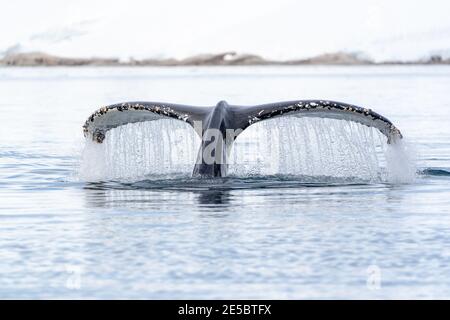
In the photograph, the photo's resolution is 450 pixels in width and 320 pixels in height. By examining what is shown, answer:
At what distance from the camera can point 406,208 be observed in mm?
14789

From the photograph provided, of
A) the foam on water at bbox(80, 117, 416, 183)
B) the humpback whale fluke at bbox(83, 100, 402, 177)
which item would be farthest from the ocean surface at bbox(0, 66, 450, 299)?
the humpback whale fluke at bbox(83, 100, 402, 177)

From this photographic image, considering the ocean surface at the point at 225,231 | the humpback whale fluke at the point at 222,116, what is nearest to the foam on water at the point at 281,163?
the ocean surface at the point at 225,231

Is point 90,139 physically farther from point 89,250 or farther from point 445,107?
point 445,107

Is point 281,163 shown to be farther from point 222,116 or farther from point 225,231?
point 225,231

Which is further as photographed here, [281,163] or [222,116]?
[281,163]

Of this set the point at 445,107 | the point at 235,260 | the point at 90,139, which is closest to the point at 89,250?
the point at 235,260

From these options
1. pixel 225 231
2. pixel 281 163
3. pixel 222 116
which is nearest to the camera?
pixel 225 231

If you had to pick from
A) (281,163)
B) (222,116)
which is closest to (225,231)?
(222,116)

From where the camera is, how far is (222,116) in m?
16.2

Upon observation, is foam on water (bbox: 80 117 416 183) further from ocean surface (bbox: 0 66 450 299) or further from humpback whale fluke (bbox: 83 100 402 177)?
humpback whale fluke (bbox: 83 100 402 177)

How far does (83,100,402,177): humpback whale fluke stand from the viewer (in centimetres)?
1554

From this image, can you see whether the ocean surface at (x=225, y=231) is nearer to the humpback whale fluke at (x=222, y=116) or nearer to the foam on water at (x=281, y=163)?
the foam on water at (x=281, y=163)

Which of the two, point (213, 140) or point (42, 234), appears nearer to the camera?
point (42, 234)
